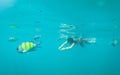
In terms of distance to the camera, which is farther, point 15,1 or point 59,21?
point 59,21

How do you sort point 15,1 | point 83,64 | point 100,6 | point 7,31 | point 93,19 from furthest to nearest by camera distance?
point 83,64, point 7,31, point 93,19, point 100,6, point 15,1

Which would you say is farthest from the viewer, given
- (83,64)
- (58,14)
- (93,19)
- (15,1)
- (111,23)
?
(83,64)

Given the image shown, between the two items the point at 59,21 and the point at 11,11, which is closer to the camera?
the point at 11,11

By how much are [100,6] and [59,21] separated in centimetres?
432

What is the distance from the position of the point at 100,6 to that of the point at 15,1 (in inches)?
233

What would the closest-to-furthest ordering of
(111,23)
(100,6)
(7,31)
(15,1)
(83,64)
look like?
(15,1) → (100,6) → (111,23) → (7,31) → (83,64)

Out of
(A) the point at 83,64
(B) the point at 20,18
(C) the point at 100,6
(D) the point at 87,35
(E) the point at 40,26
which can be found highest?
(C) the point at 100,6

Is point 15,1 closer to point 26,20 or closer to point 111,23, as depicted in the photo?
point 26,20

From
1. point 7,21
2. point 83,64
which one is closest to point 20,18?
point 7,21

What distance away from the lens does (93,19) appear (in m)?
19.6

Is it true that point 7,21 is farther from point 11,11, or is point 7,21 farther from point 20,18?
point 11,11

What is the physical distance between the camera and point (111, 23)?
852 inches

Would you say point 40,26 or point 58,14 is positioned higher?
point 58,14

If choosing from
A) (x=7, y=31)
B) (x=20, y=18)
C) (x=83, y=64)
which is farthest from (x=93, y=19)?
(x=83, y=64)
